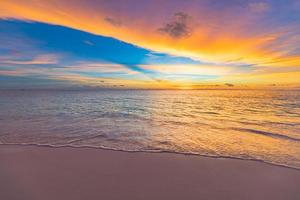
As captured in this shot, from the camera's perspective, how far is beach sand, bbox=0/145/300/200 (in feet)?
12.8

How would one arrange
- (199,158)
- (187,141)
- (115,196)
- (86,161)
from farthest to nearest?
1. (187,141)
2. (199,158)
3. (86,161)
4. (115,196)

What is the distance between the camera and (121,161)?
556 cm

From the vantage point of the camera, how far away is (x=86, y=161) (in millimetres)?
5477

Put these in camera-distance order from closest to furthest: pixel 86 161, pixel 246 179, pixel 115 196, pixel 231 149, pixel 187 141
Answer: pixel 115 196 → pixel 246 179 → pixel 86 161 → pixel 231 149 → pixel 187 141

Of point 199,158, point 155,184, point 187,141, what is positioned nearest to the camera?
point 155,184

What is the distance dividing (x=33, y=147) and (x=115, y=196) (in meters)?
4.45

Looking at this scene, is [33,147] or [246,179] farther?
[33,147]

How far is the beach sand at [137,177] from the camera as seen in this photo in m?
3.89

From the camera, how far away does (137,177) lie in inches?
181

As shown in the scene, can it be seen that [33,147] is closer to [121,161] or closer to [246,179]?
[121,161]

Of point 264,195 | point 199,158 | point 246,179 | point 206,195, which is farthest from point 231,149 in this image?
point 206,195

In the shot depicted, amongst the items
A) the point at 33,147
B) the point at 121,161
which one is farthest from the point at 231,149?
the point at 33,147

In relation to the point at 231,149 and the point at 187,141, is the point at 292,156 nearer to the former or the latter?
the point at 231,149

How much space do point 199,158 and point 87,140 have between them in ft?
14.5
